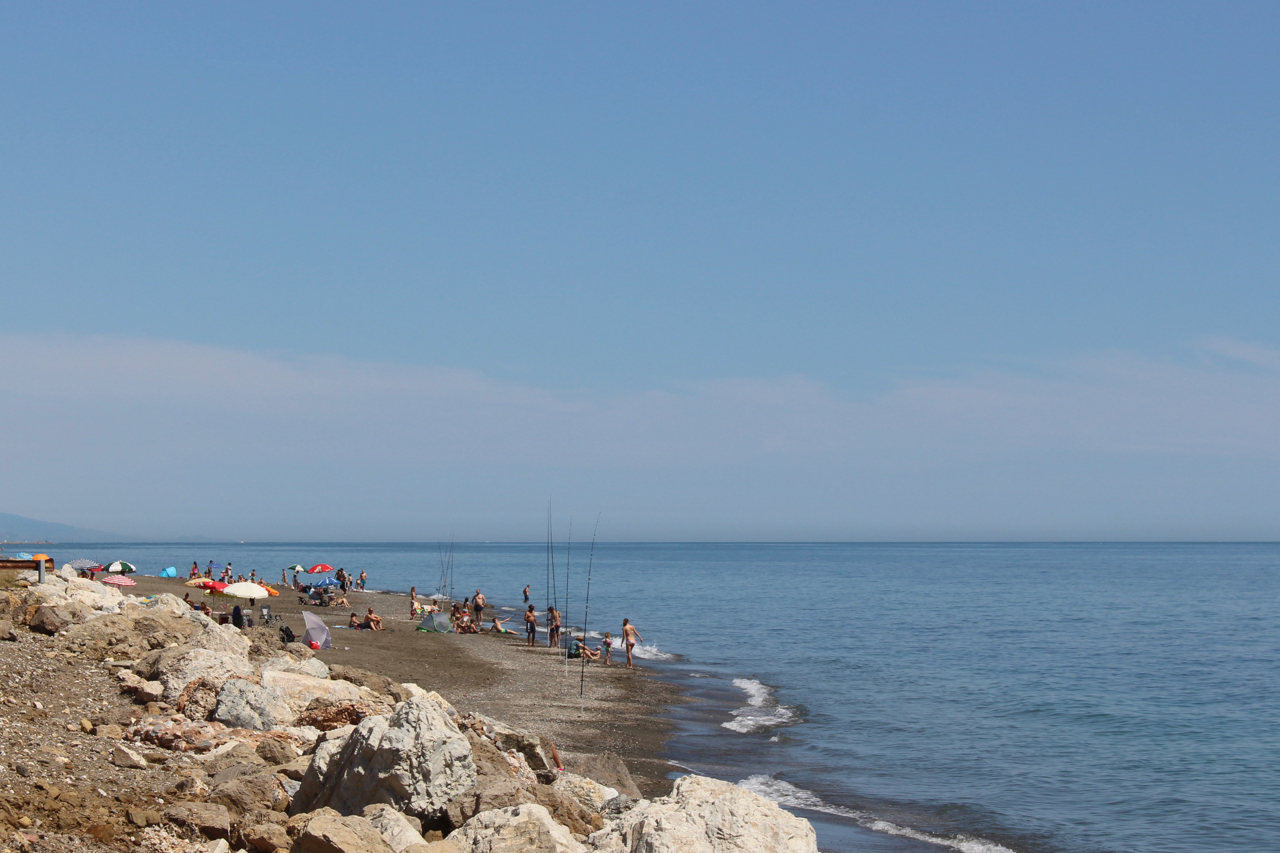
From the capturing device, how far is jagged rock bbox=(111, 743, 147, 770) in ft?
33.9

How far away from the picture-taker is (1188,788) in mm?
19828

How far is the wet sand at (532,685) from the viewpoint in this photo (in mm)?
20781

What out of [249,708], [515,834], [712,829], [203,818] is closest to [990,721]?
[249,708]

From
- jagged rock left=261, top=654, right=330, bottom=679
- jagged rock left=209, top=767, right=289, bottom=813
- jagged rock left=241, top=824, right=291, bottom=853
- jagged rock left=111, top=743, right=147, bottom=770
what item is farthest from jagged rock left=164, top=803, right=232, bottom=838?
jagged rock left=261, top=654, right=330, bottom=679

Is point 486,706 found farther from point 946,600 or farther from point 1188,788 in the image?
point 946,600

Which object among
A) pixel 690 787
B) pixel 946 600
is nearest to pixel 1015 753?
pixel 690 787

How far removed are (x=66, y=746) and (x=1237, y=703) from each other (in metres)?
30.9

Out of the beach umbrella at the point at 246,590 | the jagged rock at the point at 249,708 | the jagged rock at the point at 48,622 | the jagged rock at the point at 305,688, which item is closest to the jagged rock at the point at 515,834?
the jagged rock at the point at 249,708

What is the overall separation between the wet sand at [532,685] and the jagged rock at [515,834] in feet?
21.5

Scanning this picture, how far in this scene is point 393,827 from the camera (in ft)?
26.8

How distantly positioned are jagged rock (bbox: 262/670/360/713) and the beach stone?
4.23 meters

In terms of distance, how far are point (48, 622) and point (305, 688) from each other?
4.98 metres

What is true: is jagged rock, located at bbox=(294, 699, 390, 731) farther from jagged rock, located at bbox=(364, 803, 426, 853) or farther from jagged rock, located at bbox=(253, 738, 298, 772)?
jagged rock, located at bbox=(364, 803, 426, 853)

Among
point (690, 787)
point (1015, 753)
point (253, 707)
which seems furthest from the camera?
point (1015, 753)
